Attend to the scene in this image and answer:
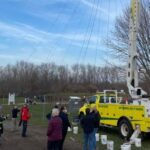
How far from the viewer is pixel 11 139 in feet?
57.4

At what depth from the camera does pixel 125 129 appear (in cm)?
1811

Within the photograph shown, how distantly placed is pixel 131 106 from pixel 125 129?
1.36 m

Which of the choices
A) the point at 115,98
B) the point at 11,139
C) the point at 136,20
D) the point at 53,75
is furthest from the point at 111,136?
the point at 53,75

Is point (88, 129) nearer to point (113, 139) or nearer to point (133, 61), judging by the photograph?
point (113, 139)

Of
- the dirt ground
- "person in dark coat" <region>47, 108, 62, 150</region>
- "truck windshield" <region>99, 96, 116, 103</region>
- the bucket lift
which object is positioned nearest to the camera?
"person in dark coat" <region>47, 108, 62, 150</region>

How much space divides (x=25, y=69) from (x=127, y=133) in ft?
369

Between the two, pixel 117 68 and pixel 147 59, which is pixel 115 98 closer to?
pixel 147 59

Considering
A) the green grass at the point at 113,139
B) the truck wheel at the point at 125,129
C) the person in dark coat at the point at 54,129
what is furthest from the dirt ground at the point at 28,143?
the person in dark coat at the point at 54,129

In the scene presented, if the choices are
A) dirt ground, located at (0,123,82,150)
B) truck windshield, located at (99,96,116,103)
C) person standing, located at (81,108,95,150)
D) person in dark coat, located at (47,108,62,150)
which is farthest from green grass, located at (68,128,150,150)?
person in dark coat, located at (47,108,62,150)

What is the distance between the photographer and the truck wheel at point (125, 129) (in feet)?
57.5

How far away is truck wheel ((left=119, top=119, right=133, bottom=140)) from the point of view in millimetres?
17516

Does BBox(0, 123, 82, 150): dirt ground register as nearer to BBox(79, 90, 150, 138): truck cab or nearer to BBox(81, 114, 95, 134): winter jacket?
BBox(81, 114, 95, 134): winter jacket

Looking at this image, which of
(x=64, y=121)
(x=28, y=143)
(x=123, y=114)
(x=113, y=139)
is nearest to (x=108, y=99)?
(x=123, y=114)

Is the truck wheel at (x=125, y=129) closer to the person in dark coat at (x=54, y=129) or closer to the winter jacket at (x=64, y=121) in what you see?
the winter jacket at (x=64, y=121)
